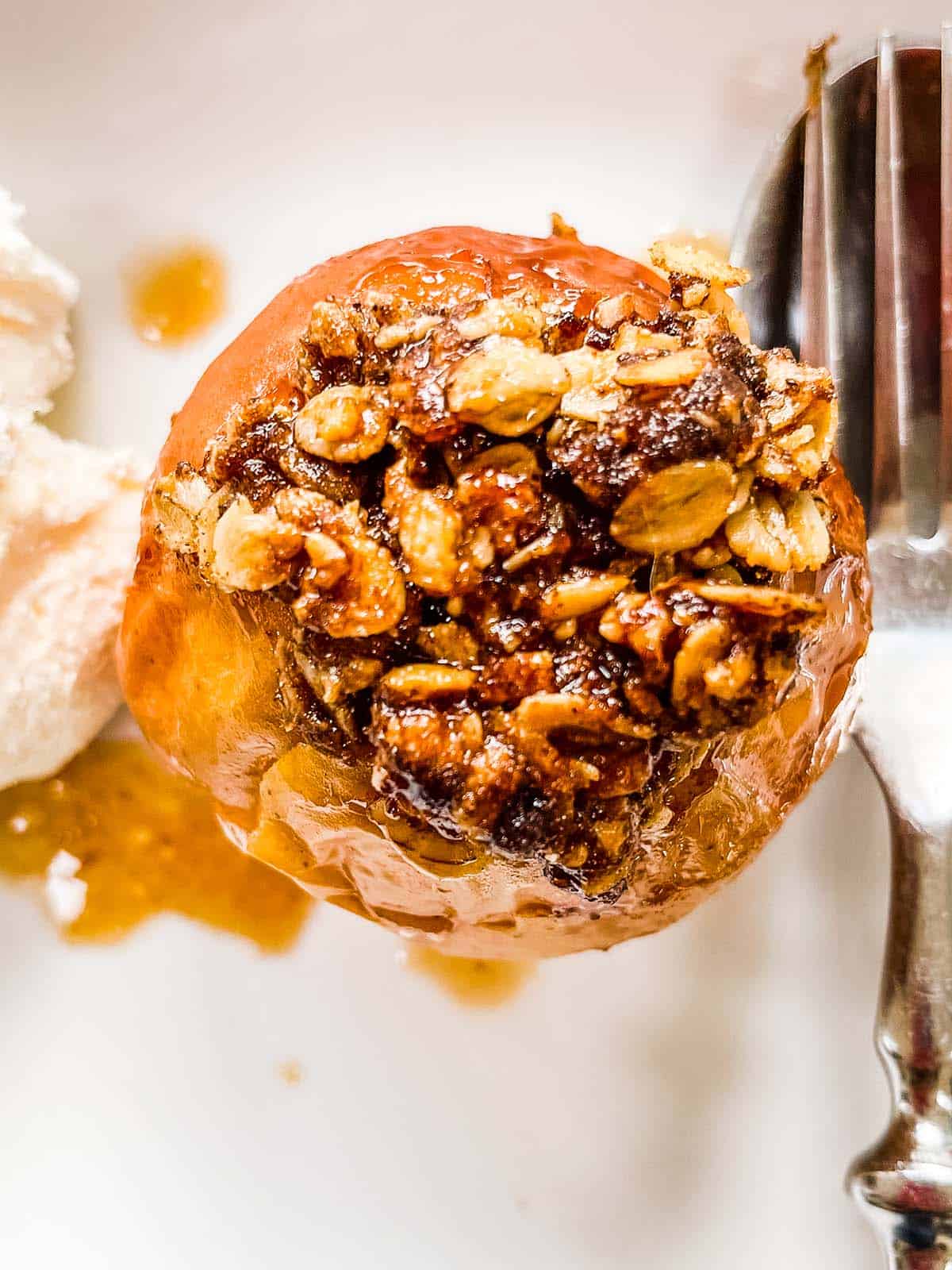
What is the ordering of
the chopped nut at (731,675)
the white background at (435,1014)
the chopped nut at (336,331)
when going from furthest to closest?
the white background at (435,1014)
the chopped nut at (336,331)
the chopped nut at (731,675)

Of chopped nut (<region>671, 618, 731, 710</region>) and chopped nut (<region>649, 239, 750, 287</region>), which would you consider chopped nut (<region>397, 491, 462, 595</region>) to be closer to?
chopped nut (<region>671, 618, 731, 710</region>)

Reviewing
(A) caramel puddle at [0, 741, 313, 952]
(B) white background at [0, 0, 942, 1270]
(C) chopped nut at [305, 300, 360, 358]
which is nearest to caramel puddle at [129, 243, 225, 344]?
(B) white background at [0, 0, 942, 1270]

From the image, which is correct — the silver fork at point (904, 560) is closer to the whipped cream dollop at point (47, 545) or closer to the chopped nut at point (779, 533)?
the chopped nut at point (779, 533)

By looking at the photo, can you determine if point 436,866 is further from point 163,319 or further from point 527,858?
point 163,319

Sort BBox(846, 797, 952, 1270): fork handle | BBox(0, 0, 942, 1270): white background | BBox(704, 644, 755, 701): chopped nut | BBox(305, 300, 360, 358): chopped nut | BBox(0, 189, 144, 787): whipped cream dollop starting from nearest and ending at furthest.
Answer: BBox(704, 644, 755, 701): chopped nut < BBox(305, 300, 360, 358): chopped nut < BBox(846, 797, 952, 1270): fork handle < BBox(0, 189, 144, 787): whipped cream dollop < BBox(0, 0, 942, 1270): white background

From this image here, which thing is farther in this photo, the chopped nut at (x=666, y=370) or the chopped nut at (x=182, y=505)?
the chopped nut at (x=182, y=505)

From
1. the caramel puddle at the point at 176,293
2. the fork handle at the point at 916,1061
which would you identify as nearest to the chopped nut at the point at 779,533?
the fork handle at the point at 916,1061

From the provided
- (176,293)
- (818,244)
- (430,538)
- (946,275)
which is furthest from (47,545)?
(946,275)

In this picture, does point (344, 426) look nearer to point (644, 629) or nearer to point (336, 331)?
point (336, 331)
